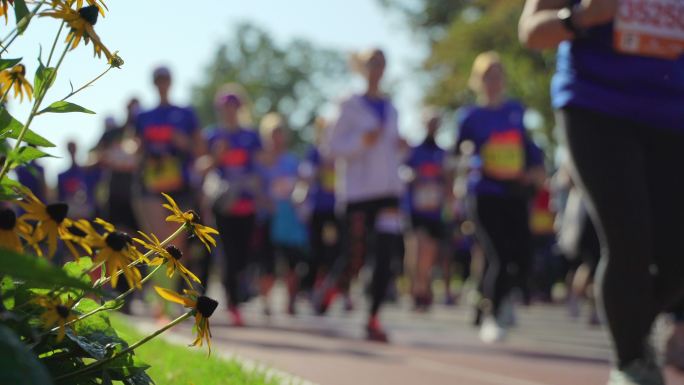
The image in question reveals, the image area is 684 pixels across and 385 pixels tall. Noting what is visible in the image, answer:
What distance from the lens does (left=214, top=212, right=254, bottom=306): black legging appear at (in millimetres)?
10680

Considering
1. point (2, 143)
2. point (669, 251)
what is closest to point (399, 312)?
point (669, 251)

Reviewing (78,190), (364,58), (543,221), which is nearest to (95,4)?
(364,58)

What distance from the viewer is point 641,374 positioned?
4.07 metres

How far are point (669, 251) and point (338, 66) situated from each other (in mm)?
85782

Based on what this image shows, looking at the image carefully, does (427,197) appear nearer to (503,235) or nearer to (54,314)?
(503,235)

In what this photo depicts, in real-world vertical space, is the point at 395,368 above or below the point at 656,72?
below

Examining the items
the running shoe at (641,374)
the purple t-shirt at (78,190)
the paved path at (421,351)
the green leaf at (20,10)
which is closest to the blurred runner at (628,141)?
the running shoe at (641,374)

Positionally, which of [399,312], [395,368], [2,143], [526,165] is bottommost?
[399,312]

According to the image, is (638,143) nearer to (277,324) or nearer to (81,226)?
(81,226)

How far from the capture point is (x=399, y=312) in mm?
13328

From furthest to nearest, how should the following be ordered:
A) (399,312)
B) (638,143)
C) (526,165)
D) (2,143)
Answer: (399,312)
(526,165)
(638,143)
(2,143)

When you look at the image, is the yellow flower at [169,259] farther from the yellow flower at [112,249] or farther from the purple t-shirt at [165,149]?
the purple t-shirt at [165,149]

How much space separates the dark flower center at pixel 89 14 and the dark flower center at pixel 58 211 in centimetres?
34

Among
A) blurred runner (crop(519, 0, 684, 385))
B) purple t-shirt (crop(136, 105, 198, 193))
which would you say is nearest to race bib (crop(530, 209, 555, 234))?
purple t-shirt (crop(136, 105, 198, 193))
